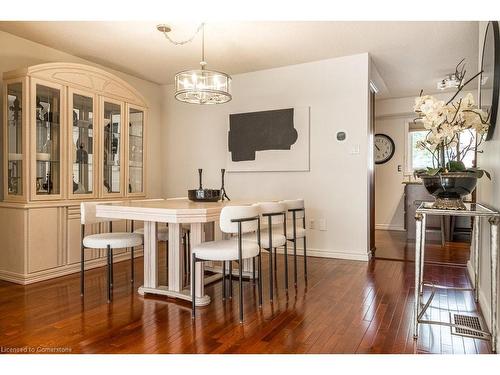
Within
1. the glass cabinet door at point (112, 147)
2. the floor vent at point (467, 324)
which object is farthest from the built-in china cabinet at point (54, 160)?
the floor vent at point (467, 324)

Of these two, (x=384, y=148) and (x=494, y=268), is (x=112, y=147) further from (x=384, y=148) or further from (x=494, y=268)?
(x=384, y=148)

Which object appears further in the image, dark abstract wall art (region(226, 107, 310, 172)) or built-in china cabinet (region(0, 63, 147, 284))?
dark abstract wall art (region(226, 107, 310, 172))

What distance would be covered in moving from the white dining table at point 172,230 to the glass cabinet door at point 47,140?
3.55ft

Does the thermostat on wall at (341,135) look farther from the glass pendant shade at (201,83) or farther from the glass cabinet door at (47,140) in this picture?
the glass cabinet door at (47,140)

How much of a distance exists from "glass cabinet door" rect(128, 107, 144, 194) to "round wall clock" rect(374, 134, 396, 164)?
4701 mm

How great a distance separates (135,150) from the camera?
15.4 ft

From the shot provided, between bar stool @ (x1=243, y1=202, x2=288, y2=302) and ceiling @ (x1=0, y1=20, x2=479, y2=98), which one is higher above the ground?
ceiling @ (x1=0, y1=20, x2=479, y2=98)

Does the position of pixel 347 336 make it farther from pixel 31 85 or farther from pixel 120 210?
pixel 31 85

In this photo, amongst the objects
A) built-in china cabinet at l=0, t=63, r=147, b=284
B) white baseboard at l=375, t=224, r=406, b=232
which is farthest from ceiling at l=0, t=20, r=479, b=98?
white baseboard at l=375, t=224, r=406, b=232

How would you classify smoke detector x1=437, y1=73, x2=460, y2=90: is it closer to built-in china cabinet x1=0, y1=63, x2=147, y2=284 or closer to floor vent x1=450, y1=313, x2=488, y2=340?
floor vent x1=450, y1=313, x2=488, y2=340

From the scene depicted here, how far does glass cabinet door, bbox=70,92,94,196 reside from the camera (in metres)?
3.89

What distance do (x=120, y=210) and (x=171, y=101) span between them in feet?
11.2

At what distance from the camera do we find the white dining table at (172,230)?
2.47 meters

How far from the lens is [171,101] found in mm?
5758
